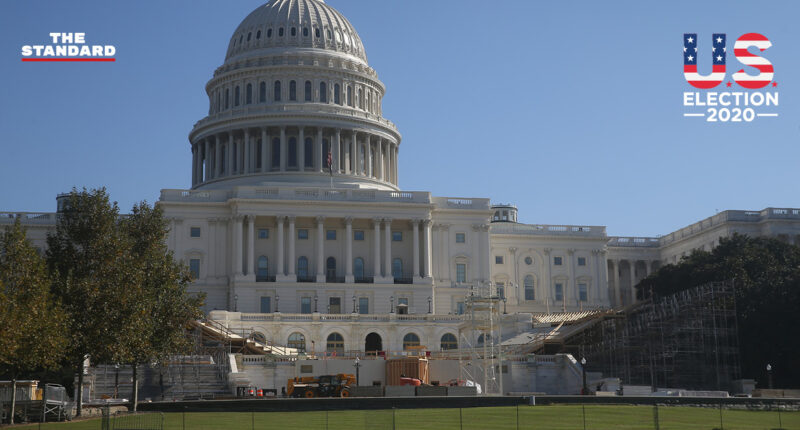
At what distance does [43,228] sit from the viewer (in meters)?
125

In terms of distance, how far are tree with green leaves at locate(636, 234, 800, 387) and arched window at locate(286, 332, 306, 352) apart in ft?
118

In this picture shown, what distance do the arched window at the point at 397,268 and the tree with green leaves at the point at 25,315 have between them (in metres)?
70.2

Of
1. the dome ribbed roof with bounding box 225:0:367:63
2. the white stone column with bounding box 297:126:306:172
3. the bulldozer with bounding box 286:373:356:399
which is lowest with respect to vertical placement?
the bulldozer with bounding box 286:373:356:399

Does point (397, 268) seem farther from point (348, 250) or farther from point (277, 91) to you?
point (277, 91)

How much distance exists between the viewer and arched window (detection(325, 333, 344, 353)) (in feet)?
336

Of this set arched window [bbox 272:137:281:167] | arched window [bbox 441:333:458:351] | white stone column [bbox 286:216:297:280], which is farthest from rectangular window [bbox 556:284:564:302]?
arched window [bbox 272:137:281:167]

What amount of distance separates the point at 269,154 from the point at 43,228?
90.6ft

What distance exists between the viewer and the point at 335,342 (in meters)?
103

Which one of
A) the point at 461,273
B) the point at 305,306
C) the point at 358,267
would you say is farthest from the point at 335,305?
the point at 461,273

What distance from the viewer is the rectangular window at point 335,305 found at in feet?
384

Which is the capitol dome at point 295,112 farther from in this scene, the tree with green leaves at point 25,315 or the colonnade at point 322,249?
the tree with green leaves at point 25,315

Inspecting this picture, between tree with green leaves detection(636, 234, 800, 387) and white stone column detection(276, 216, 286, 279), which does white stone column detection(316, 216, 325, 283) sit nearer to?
white stone column detection(276, 216, 286, 279)

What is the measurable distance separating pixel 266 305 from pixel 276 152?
87.0 ft

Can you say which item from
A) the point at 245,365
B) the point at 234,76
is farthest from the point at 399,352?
the point at 234,76
